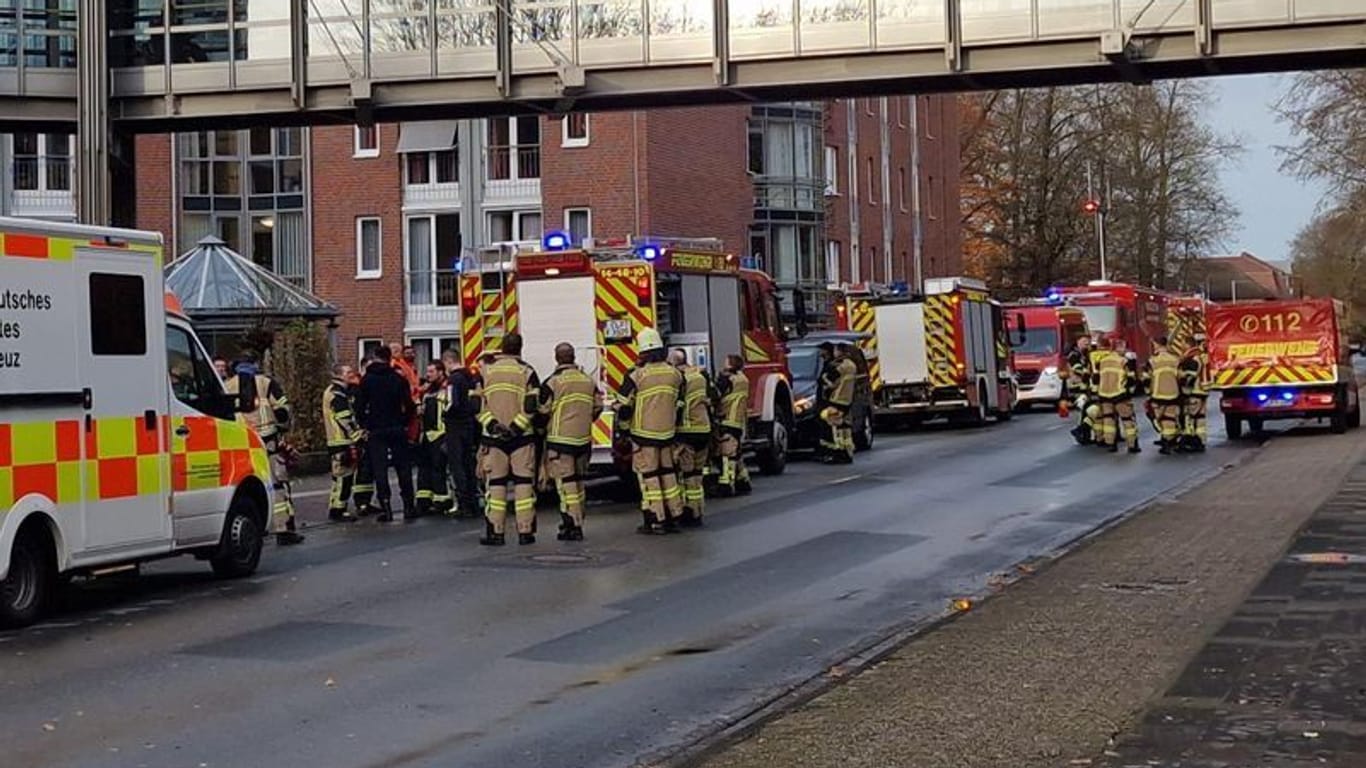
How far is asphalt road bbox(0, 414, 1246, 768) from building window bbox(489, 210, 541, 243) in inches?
1095

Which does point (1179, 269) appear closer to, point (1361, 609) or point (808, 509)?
point (808, 509)

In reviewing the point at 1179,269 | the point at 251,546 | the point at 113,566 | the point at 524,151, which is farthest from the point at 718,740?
the point at 1179,269

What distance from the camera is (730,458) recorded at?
20.2 meters

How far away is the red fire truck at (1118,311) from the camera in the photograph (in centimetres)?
4809

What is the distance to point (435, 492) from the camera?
1923 centimetres

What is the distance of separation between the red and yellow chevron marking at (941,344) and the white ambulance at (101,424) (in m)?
22.2

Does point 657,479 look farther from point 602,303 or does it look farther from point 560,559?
point 602,303

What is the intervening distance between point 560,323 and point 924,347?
15651 millimetres

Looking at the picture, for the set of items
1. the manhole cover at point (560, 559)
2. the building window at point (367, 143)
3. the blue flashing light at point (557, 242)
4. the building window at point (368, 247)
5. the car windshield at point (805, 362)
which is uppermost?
the building window at point (367, 143)

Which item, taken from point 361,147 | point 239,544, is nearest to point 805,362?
point 239,544

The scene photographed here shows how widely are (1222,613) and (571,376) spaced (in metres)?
6.72

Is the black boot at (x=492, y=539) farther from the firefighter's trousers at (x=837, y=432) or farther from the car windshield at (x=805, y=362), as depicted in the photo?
the car windshield at (x=805, y=362)

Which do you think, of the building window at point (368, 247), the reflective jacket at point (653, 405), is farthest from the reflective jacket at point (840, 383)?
the building window at point (368, 247)

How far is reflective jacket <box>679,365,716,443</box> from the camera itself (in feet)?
56.7
